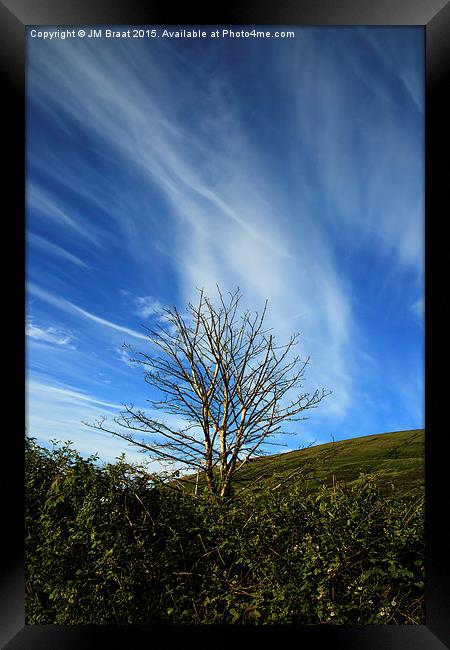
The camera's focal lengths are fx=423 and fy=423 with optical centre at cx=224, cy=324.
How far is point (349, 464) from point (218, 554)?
0.99 metres

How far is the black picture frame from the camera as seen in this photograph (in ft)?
6.68

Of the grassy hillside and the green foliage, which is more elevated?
the grassy hillside

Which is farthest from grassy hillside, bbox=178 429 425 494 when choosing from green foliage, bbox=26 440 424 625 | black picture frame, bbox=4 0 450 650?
black picture frame, bbox=4 0 450 650

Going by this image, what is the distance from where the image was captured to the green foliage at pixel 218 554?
8.24 feet

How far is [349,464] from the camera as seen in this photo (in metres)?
2.69

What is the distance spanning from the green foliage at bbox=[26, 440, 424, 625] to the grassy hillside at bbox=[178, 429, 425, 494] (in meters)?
0.07

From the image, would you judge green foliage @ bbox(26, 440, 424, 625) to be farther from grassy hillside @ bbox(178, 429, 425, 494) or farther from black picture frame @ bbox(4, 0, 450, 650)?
black picture frame @ bbox(4, 0, 450, 650)

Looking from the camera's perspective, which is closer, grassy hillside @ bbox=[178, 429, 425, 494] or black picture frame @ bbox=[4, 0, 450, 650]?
black picture frame @ bbox=[4, 0, 450, 650]

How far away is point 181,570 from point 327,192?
8.28 ft

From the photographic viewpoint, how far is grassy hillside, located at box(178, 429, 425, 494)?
2600 millimetres
